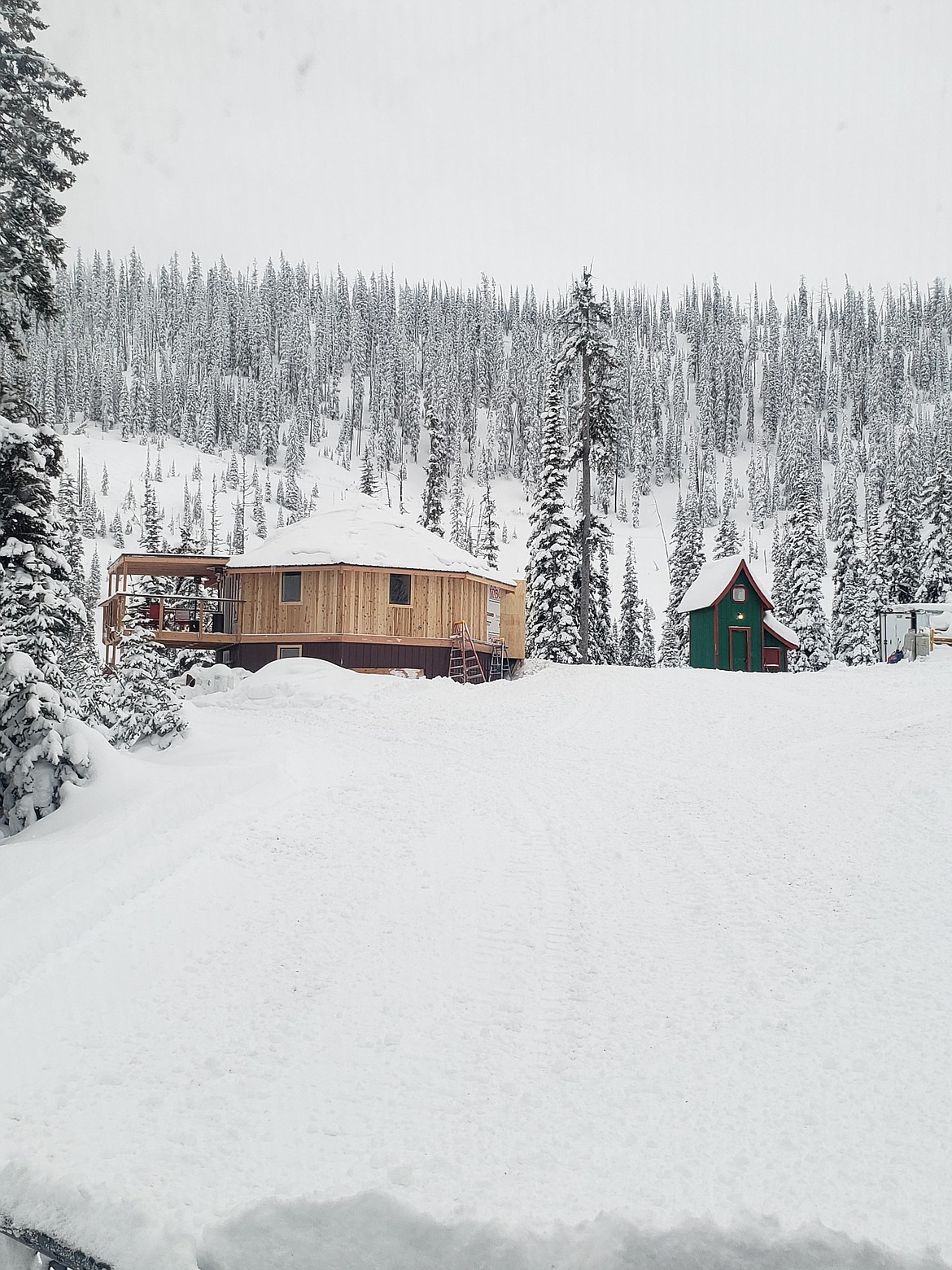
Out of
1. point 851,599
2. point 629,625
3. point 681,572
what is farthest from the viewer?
point 629,625

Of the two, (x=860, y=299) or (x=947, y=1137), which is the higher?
(x=860, y=299)

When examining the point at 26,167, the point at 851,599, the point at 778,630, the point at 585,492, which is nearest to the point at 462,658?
the point at 585,492

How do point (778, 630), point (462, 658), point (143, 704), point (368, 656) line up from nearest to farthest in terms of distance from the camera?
point (143, 704)
point (368, 656)
point (462, 658)
point (778, 630)

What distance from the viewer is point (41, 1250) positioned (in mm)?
3092

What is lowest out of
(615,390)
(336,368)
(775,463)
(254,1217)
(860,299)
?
(254,1217)

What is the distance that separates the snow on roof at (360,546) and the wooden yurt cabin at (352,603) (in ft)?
0.15

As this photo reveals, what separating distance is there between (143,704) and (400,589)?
44.2ft

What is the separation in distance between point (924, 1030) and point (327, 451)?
131 meters

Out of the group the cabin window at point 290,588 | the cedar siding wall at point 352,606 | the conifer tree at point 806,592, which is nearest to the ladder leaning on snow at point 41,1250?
the cedar siding wall at point 352,606

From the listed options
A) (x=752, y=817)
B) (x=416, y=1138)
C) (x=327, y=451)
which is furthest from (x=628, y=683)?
(x=327, y=451)

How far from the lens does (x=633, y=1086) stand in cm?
383

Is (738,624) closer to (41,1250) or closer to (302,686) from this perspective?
(302,686)

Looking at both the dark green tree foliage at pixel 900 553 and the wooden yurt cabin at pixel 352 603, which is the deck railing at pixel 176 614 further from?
the dark green tree foliage at pixel 900 553

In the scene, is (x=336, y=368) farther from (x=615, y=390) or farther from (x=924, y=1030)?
(x=924, y=1030)
